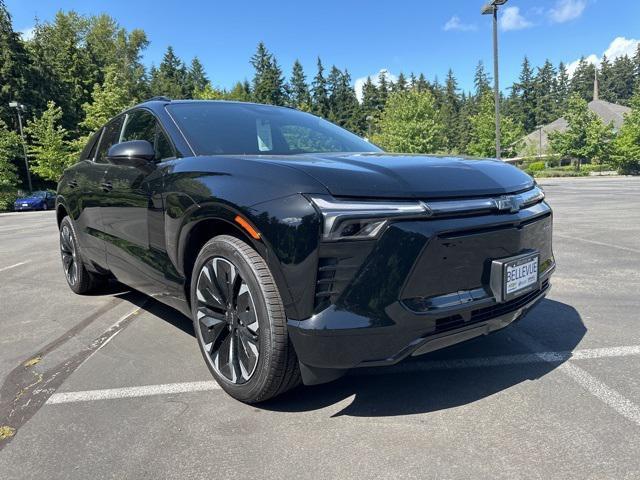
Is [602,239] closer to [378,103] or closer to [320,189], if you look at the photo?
[320,189]

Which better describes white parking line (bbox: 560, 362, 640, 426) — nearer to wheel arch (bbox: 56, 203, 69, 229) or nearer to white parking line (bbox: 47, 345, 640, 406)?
white parking line (bbox: 47, 345, 640, 406)

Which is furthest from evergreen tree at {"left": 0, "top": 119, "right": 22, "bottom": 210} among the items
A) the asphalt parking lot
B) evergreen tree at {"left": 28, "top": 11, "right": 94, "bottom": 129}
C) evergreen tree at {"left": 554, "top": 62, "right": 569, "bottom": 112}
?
evergreen tree at {"left": 554, "top": 62, "right": 569, "bottom": 112}

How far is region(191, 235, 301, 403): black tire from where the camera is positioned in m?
2.32

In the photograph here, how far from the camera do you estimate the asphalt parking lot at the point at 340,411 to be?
210cm

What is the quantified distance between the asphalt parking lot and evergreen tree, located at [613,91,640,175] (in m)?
51.2

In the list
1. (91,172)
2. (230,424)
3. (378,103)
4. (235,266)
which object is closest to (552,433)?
(230,424)

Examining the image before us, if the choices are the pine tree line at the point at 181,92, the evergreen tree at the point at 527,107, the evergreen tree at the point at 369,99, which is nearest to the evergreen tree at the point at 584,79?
the pine tree line at the point at 181,92

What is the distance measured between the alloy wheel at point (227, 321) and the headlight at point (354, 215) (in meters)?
0.59

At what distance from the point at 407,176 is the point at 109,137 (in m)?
3.19

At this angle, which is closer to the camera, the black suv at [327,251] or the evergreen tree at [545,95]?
the black suv at [327,251]

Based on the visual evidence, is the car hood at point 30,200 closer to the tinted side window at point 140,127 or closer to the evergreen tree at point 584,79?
the tinted side window at point 140,127

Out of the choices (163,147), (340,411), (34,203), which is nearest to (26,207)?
(34,203)

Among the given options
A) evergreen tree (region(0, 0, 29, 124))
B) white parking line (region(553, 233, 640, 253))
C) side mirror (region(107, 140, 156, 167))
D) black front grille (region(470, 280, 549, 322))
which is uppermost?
evergreen tree (region(0, 0, 29, 124))

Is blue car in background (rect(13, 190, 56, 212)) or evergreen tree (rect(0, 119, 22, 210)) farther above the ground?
evergreen tree (rect(0, 119, 22, 210))
